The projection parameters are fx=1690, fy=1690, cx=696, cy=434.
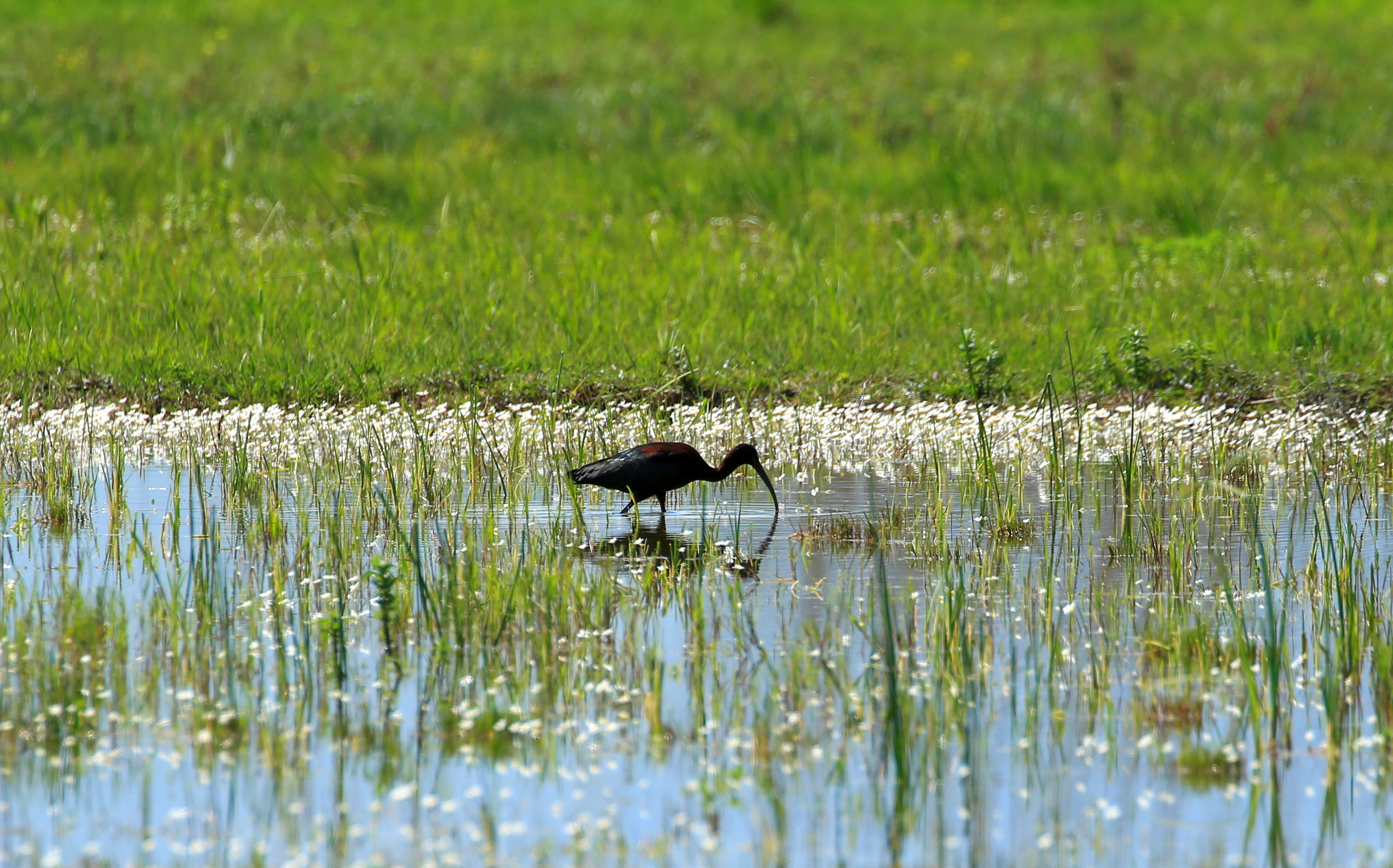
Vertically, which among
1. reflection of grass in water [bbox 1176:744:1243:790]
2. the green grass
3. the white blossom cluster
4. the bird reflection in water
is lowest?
reflection of grass in water [bbox 1176:744:1243:790]

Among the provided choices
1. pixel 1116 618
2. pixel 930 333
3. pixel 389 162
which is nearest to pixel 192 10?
pixel 389 162

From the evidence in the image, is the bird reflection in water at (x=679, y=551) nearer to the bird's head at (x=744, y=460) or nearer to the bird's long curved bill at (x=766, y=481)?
the bird's long curved bill at (x=766, y=481)

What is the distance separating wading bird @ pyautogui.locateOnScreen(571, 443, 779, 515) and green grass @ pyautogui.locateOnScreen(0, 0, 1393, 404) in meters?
2.21

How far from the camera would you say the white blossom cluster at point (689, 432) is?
8.31 metres

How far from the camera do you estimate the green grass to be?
998cm

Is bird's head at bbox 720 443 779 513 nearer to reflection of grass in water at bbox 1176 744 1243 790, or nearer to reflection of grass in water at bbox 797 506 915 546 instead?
reflection of grass in water at bbox 797 506 915 546

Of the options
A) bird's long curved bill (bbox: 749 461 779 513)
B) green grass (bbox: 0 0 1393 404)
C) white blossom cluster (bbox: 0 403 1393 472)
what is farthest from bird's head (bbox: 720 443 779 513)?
green grass (bbox: 0 0 1393 404)

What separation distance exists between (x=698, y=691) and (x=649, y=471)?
271 centimetres

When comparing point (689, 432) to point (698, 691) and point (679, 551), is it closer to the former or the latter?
point (679, 551)

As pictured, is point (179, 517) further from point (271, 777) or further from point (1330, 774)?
point (1330, 774)

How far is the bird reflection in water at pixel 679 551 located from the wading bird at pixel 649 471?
18cm

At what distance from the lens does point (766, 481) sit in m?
7.34

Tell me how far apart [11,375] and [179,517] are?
3.72m

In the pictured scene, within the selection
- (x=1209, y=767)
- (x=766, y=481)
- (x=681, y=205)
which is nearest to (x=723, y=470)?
(x=766, y=481)
